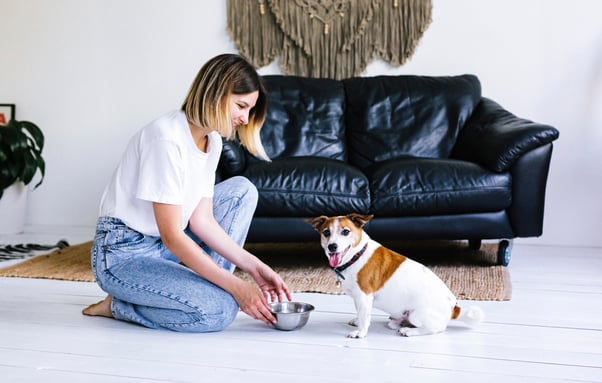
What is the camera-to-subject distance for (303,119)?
12.4 feet

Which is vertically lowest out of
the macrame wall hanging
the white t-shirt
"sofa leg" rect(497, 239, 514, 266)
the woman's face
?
"sofa leg" rect(497, 239, 514, 266)

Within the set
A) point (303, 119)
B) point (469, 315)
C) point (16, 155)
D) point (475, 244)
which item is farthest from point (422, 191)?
Answer: point (16, 155)

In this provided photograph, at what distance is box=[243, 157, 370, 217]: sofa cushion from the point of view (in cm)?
302

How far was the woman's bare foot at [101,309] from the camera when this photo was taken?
7.32 feet

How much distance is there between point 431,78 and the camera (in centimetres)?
386

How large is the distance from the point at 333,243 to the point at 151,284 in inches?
20.6

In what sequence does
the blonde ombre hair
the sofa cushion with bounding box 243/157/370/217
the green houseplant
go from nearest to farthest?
1. the blonde ombre hair
2. the sofa cushion with bounding box 243/157/370/217
3. the green houseplant

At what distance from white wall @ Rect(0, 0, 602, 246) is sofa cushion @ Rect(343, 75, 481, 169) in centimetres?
31

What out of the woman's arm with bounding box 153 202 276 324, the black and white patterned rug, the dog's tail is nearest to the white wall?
the black and white patterned rug

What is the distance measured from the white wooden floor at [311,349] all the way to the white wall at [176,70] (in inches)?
63.3

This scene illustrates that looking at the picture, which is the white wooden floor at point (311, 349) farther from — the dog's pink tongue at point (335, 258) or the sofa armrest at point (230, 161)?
the sofa armrest at point (230, 161)

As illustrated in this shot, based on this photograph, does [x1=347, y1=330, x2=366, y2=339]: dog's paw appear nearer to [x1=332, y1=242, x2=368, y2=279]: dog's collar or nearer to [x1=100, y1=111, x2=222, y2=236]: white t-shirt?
[x1=332, y1=242, x2=368, y2=279]: dog's collar

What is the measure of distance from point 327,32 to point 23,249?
2022mm

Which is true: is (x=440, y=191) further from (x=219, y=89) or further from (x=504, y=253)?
(x=219, y=89)
